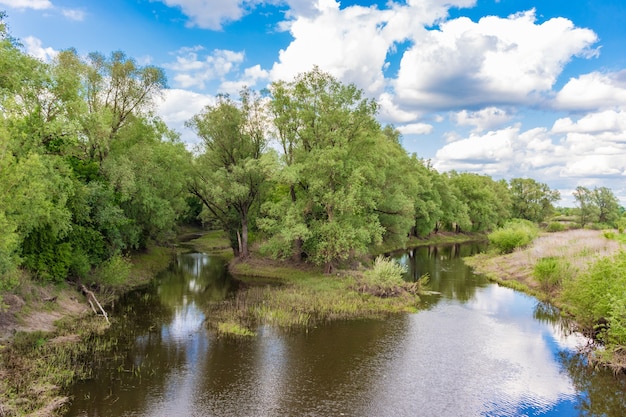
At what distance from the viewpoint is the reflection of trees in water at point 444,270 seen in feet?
128

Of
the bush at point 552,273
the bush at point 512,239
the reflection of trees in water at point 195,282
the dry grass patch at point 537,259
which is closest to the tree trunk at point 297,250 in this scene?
the reflection of trees in water at point 195,282

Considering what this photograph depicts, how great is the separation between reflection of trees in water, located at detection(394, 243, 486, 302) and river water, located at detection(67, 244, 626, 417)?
694 centimetres

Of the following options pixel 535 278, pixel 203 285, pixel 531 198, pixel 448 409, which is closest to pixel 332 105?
pixel 203 285

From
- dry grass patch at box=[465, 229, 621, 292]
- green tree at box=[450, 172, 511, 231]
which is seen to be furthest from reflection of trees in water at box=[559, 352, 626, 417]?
green tree at box=[450, 172, 511, 231]

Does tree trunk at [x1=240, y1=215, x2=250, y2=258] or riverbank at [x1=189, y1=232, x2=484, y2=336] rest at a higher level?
tree trunk at [x1=240, y1=215, x2=250, y2=258]

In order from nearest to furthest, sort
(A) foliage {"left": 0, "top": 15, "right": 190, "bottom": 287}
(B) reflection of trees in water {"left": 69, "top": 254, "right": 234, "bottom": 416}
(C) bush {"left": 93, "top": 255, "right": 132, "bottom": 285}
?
(B) reflection of trees in water {"left": 69, "top": 254, "right": 234, "bottom": 416}, (A) foliage {"left": 0, "top": 15, "right": 190, "bottom": 287}, (C) bush {"left": 93, "top": 255, "right": 132, "bottom": 285}

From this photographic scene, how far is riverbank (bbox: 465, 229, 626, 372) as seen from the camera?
23.5 meters

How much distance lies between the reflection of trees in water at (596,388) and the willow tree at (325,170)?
21418 mm

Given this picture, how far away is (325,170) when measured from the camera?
134 feet

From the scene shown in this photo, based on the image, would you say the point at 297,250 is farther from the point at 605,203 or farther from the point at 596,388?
the point at 605,203

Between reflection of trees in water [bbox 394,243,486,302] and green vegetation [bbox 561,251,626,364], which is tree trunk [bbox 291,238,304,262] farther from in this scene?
green vegetation [bbox 561,251,626,364]

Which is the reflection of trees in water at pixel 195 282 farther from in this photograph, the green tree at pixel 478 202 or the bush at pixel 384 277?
the green tree at pixel 478 202

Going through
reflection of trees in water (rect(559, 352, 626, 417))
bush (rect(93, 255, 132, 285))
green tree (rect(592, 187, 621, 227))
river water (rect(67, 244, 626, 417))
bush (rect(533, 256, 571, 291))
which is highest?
green tree (rect(592, 187, 621, 227))

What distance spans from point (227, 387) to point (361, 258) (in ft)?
109
